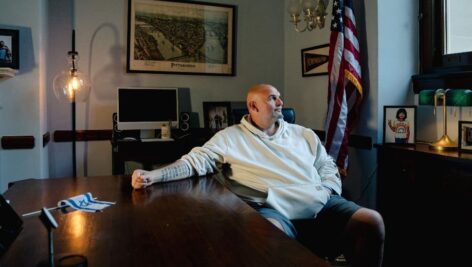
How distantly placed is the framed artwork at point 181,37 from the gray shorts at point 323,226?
7.42 ft

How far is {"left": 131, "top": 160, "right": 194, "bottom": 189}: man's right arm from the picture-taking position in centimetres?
159

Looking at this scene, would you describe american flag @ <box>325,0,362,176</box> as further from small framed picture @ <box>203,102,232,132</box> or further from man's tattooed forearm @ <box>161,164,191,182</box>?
man's tattooed forearm @ <box>161,164,191,182</box>

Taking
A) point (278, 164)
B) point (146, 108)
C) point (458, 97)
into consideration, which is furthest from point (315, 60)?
point (278, 164)

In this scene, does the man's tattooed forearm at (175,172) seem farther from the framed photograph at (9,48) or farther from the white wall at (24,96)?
the framed photograph at (9,48)

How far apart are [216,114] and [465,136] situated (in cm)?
216

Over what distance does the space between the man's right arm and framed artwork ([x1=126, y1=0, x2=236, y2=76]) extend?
6.87 ft

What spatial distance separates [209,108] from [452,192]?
88.9 inches

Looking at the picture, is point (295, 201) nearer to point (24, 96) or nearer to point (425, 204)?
point (425, 204)

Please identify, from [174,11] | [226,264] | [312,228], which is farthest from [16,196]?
[174,11]

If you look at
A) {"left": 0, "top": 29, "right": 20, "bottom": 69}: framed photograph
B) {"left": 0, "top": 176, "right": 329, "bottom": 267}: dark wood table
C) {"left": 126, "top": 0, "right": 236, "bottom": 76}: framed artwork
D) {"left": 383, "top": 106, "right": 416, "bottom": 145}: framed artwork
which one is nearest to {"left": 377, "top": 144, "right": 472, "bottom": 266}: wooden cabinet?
{"left": 383, "top": 106, "right": 416, "bottom": 145}: framed artwork

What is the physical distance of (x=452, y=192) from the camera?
6.85ft

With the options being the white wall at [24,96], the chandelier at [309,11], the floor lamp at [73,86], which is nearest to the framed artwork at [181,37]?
the floor lamp at [73,86]

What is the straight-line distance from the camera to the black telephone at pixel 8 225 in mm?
1002

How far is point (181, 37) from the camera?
12.3 feet
